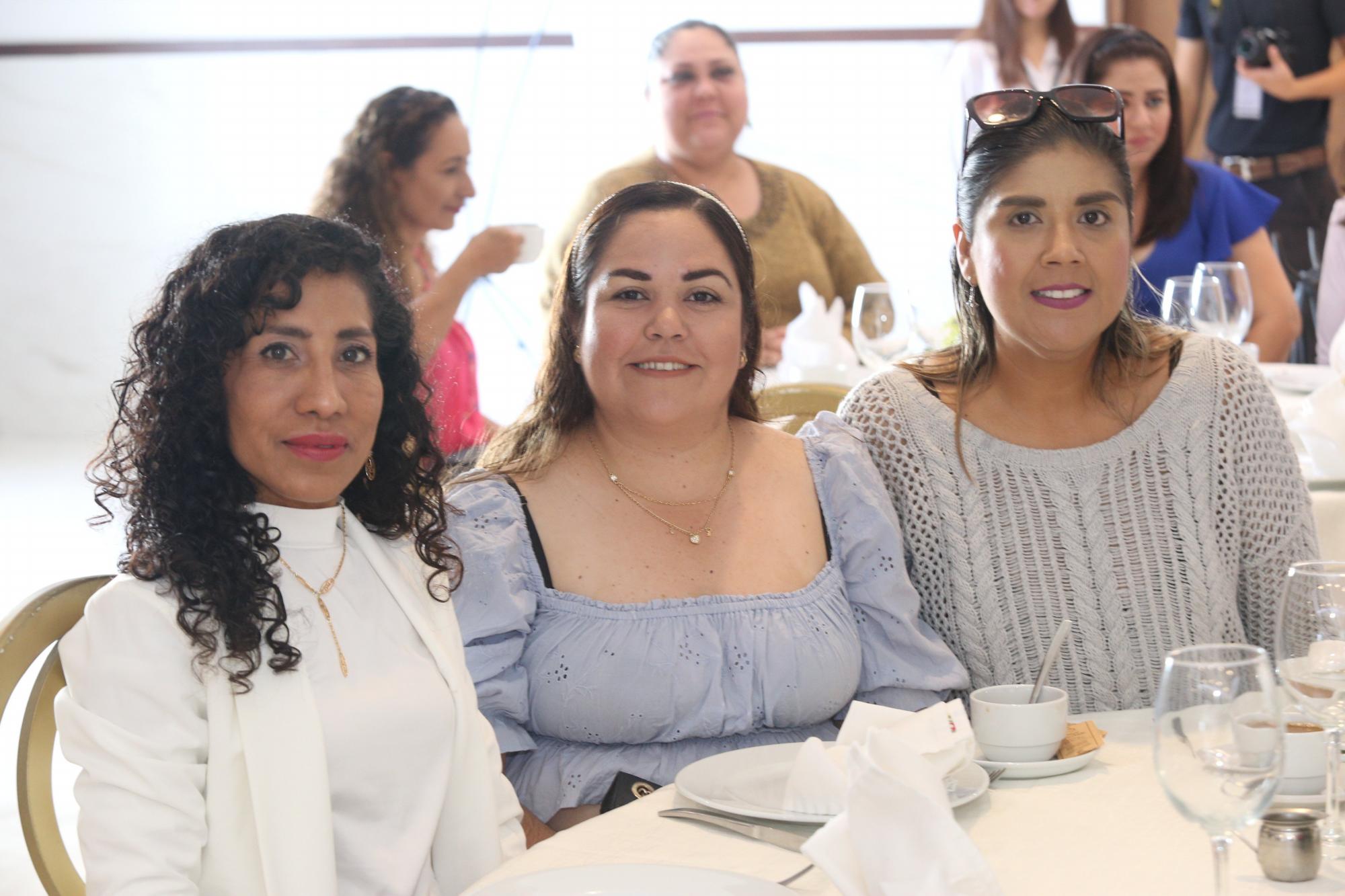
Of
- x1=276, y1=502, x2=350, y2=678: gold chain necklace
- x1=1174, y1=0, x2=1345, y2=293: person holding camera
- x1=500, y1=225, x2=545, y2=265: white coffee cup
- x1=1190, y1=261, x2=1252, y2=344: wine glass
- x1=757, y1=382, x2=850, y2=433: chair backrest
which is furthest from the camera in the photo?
x1=1174, y1=0, x2=1345, y2=293: person holding camera

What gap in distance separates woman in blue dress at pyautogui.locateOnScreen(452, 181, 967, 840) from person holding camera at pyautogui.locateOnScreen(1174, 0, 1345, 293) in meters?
3.61

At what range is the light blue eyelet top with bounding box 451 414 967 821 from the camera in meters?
1.63

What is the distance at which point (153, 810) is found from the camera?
1193mm

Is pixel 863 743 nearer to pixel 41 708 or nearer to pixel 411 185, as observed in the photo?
pixel 41 708

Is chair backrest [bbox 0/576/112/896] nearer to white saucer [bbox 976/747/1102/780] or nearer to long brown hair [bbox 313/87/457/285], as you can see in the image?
white saucer [bbox 976/747/1102/780]

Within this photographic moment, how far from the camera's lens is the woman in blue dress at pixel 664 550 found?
164 centimetres

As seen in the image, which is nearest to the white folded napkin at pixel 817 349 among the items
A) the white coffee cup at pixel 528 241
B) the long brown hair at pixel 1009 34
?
the white coffee cup at pixel 528 241

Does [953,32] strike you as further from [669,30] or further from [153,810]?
[153,810]

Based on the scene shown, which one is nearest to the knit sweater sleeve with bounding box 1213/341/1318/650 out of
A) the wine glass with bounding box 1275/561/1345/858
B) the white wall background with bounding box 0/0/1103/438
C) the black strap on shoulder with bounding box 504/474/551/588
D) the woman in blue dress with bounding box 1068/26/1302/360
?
the wine glass with bounding box 1275/561/1345/858

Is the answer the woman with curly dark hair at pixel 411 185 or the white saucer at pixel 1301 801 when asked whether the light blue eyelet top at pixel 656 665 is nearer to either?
the white saucer at pixel 1301 801

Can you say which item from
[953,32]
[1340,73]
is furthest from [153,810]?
[953,32]

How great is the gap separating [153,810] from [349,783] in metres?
0.20

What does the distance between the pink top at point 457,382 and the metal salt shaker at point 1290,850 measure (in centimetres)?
174

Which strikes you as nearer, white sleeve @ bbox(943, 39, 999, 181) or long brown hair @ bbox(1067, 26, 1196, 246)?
long brown hair @ bbox(1067, 26, 1196, 246)
